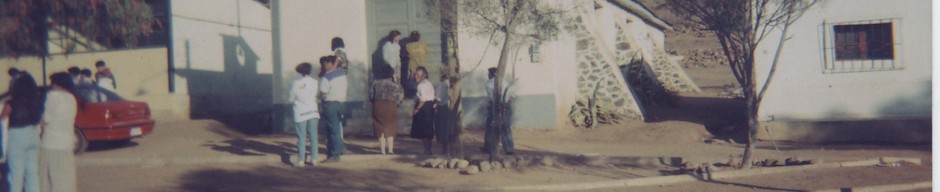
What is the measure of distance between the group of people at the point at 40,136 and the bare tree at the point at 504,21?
4502 mm

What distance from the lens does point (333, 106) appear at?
35.4 feet

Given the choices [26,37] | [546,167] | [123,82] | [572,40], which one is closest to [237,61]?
[123,82]

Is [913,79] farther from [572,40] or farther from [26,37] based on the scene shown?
[26,37]

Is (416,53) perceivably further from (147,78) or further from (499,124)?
(147,78)

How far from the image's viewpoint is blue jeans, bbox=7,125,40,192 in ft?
24.8

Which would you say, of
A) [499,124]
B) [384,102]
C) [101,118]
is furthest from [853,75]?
[101,118]

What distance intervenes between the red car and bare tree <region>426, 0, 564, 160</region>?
482 centimetres

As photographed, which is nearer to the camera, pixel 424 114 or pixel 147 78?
pixel 424 114

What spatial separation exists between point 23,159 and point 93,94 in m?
5.07

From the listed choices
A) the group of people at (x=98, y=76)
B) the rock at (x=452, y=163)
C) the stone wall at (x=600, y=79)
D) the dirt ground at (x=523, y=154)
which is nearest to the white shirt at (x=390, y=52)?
the dirt ground at (x=523, y=154)

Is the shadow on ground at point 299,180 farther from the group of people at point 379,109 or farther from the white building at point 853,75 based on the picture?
the white building at point 853,75

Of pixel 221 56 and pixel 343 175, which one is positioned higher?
pixel 221 56

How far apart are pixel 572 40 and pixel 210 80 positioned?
768 cm

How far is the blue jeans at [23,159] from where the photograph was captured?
7.57 m
